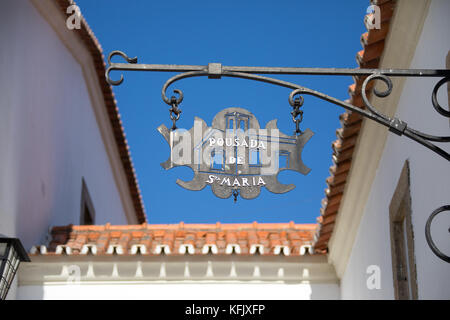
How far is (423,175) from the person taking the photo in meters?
5.96

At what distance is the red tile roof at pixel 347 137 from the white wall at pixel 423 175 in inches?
10.4

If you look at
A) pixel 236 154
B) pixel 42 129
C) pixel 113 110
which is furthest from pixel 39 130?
pixel 236 154

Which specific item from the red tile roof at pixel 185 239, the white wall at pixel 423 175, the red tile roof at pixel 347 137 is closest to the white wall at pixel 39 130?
the red tile roof at pixel 185 239

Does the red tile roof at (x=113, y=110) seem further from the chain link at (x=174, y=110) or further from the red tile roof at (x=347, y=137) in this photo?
the chain link at (x=174, y=110)

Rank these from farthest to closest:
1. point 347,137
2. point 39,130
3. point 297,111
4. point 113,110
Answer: point 113,110
point 39,130
point 347,137
point 297,111

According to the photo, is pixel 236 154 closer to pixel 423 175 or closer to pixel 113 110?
pixel 423 175

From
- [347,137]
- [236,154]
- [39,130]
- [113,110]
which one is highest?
[113,110]

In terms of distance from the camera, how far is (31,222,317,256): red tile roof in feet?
31.1

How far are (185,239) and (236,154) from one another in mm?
5484

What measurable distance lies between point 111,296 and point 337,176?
2947 millimetres

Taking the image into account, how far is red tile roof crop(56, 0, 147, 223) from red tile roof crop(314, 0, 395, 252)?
4.20 metres

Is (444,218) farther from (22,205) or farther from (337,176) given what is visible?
(22,205)

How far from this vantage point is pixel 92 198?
13906 millimetres

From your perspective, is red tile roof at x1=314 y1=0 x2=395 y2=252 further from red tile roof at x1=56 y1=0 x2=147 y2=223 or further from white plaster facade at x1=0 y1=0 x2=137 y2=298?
red tile roof at x1=56 y1=0 x2=147 y2=223
